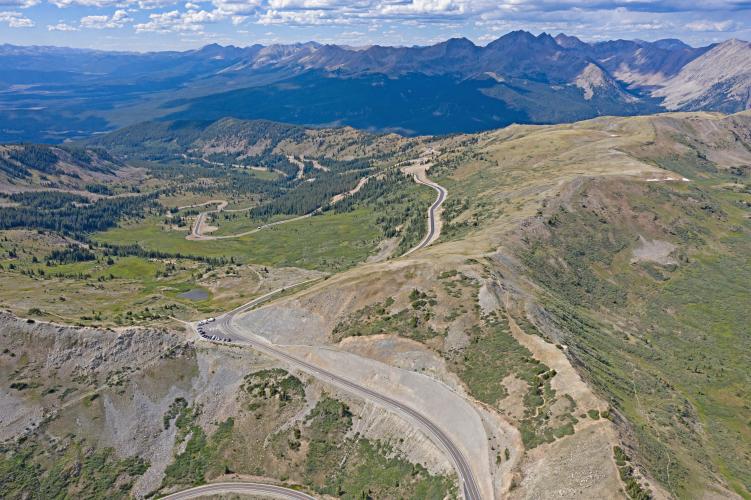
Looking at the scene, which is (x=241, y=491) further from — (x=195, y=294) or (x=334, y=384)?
(x=195, y=294)

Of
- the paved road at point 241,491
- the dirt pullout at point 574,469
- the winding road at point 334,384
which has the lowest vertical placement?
the paved road at point 241,491

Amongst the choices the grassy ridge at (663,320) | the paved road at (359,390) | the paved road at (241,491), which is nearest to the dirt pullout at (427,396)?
the paved road at (359,390)

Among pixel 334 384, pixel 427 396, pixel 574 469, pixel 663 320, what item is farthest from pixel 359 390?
pixel 663 320

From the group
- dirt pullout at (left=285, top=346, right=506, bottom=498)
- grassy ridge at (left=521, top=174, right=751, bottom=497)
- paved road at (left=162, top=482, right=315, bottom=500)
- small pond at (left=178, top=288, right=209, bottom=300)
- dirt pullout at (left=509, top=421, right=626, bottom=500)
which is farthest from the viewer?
small pond at (left=178, top=288, right=209, bottom=300)

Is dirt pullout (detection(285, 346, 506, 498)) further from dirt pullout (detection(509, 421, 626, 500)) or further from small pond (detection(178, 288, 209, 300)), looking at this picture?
small pond (detection(178, 288, 209, 300))

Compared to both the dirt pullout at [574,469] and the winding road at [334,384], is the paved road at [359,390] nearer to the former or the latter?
the winding road at [334,384]

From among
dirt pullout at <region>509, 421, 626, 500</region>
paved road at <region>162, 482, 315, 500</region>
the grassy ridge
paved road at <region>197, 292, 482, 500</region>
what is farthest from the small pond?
dirt pullout at <region>509, 421, 626, 500</region>

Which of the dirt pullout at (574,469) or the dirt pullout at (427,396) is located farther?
the dirt pullout at (427,396)
